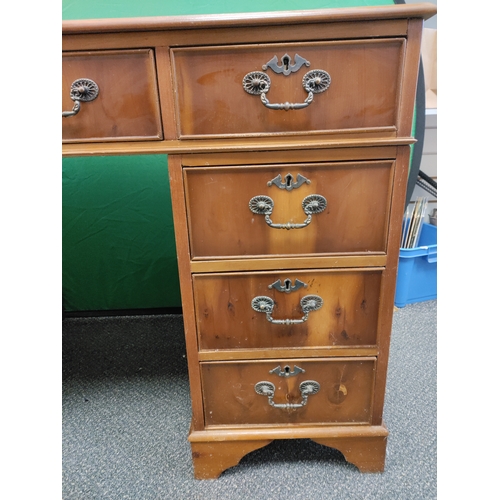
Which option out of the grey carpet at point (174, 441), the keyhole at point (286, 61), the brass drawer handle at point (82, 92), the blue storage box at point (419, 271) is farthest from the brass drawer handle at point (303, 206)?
the blue storage box at point (419, 271)

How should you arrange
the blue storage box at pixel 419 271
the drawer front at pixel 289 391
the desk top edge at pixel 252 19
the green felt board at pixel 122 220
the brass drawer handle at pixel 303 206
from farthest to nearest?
the blue storage box at pixel 419 271 → the green felt board at pixel 122 220 → the drawer front at pixel 289 391 → the brass drawer handle at pixel 303 206 → the desk top edge at pixel 252 19

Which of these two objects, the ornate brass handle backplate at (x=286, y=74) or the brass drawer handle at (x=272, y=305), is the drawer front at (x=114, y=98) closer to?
the ornate brass handle backplate at (x=286, y=74)

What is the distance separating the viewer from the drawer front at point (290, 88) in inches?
23.9

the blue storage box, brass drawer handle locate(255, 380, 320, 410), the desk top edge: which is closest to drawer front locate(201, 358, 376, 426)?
brass drawer handle locate(255, 380, 320, 410)

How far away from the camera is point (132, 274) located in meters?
1.47

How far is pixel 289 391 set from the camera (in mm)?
817

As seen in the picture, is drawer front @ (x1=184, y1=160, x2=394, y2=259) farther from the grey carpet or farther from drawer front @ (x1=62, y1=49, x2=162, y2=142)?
the grey carpet

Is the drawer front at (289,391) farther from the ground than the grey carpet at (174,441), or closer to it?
farther from the ground

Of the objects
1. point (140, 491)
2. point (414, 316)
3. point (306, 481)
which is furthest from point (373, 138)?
point (414, 316)

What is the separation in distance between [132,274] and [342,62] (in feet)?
3.75

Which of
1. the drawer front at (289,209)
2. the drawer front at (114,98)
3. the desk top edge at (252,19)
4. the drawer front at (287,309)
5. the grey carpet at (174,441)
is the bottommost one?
the grey carpet at (174,441)

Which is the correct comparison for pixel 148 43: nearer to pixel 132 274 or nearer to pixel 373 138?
pixel 373 138

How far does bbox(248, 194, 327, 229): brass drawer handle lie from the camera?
680mm

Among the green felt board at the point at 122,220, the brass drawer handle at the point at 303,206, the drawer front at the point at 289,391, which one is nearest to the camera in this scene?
the brass drawer handle at the point at 303,206
